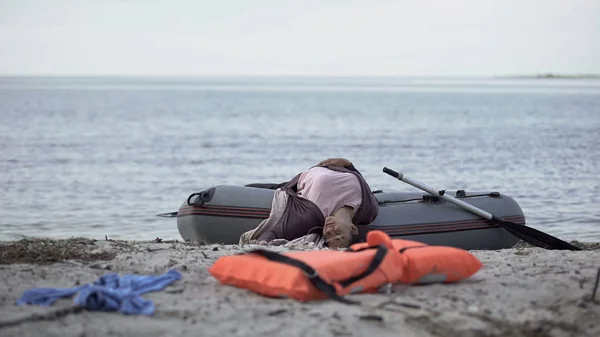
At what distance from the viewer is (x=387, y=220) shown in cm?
648

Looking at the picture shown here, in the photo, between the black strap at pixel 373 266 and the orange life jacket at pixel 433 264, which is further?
the orange life jacket at pixel 433 264

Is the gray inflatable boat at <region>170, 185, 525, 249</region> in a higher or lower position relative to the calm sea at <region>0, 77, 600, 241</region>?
higher

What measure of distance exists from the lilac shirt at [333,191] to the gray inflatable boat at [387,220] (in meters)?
0.32

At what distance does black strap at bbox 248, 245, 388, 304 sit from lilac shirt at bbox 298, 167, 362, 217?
1.77 metres

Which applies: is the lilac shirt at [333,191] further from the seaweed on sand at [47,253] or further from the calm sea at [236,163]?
the calm sea at [236,163]

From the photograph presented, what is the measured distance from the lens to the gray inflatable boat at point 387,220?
6.51 meters

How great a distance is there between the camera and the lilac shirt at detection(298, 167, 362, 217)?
6.16 metres

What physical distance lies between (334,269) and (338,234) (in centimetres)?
180

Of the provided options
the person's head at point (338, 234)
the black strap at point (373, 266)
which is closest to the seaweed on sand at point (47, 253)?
the person's head at point (338, 234)

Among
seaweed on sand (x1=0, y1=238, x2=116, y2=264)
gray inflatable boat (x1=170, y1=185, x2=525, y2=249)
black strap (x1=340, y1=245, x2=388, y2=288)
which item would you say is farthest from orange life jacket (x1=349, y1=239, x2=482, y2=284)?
gray inflatable boat (x1=170, y1=185, x2=525, y2=249)

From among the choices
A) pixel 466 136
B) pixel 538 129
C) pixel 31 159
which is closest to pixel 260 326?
pixel 31 159

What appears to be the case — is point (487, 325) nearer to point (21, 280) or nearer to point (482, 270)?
point (482, 270)

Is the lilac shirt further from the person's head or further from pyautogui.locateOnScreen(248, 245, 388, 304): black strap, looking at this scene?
pyautogui.locateOnScreen(248, 245, 388, 304): black strap

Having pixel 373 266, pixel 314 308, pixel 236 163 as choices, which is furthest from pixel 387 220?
pixel 236 163
